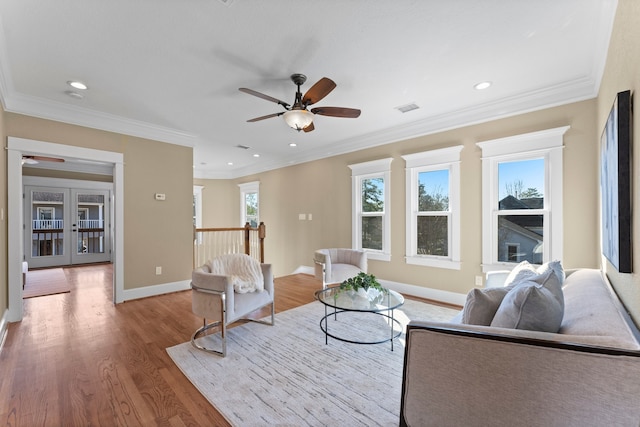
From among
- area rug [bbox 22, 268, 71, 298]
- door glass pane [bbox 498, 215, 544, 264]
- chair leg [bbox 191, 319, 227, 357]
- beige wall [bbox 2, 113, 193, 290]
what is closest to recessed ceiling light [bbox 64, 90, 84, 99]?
beige wall [bbox 2, 113, 193, 290]

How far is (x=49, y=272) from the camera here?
6391mm

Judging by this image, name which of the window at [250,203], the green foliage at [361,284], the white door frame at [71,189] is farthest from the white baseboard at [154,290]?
the white door frame at [71,189]

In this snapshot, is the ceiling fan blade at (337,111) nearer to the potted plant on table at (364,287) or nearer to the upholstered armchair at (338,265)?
the potted plant on table at (364,287)

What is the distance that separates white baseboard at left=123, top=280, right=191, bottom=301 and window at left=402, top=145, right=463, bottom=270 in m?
3.82

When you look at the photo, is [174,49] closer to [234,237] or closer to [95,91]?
[95,91]

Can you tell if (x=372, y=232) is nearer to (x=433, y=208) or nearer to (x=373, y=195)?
(x=373, y=195)

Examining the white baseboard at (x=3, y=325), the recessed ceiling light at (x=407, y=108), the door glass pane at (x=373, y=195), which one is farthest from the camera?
the door glass pane at (x=373, y=195)

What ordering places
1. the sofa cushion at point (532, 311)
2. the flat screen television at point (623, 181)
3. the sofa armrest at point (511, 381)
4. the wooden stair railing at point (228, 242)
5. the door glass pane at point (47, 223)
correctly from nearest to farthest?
the sofa armrest at point (511, 381)
the sofa cushion at point (532, 311)
the flat screen television at point (623, 181)
the wooden stair railing at point (228, 242)
the door glass pane at point (47, 223)

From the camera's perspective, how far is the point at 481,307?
154cm

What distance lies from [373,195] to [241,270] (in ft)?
9.13

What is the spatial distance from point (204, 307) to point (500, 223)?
366cm

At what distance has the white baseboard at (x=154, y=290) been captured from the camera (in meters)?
4.18

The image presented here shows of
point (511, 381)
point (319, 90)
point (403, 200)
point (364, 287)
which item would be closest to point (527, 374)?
point (511, 381)

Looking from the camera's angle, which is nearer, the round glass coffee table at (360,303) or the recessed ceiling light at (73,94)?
the round glass coffee table at (360,303)
